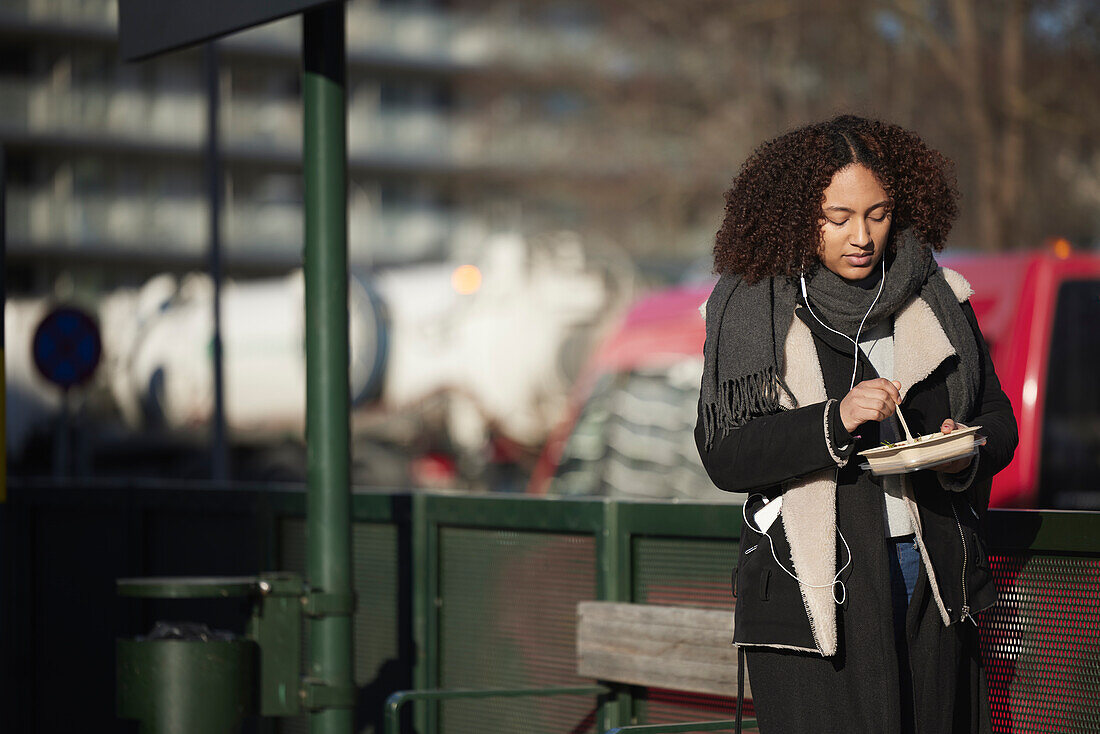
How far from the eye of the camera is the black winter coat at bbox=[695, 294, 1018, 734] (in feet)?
9.23

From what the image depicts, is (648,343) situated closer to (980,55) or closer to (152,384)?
(980,55)

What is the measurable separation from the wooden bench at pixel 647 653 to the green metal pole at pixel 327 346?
1.02 feet

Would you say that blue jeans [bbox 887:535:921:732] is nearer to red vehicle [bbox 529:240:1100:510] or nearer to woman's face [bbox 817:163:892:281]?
woman's face [bbox 817:163:892:281]

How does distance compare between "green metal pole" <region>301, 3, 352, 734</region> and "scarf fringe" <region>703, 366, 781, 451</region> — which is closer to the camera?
"scarf fringe" <region>703, 366, 781, 451</region>

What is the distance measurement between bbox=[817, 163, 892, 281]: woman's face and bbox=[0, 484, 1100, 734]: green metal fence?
3.26 ft

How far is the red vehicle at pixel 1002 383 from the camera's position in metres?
9.01

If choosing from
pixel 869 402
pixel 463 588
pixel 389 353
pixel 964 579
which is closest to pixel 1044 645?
pixel 964 579

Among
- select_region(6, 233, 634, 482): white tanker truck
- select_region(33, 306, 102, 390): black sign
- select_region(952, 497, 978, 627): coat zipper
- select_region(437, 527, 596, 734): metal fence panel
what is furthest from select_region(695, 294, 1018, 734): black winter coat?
select_region(6, 233, 634, 482): white tanker truck

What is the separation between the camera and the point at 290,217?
62375 millimetres

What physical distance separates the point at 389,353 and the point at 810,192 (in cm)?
2607

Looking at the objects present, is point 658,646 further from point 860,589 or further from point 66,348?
point 66,348

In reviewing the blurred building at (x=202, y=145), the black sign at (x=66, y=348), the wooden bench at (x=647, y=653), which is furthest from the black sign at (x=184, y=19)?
the blurred building at (x=202, y=145)

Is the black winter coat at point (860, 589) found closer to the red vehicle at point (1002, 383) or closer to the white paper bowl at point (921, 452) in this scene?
the white paper bowl at point (921, 452)

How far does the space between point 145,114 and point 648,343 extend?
161 feet
